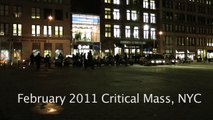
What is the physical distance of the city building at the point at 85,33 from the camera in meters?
79.7

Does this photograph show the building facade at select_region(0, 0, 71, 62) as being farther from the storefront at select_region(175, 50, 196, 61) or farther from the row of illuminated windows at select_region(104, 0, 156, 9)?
the storefront at select_region(175, 50, 196, 61)

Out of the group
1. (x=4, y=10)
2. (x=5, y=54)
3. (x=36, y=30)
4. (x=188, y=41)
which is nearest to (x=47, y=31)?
(x=36, y=30)

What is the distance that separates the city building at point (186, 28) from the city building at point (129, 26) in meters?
3.38

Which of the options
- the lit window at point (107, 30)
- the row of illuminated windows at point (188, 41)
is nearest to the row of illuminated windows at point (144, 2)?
the lit window at point (107, 30)

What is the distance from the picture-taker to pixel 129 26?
8981 centimetres

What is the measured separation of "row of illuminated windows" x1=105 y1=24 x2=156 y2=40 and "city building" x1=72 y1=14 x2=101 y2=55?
3444 mm

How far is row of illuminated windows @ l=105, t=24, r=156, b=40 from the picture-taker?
86.2m

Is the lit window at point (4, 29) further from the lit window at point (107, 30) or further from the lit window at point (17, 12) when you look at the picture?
the lit window at point (107, 30)

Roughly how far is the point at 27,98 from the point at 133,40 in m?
76.9

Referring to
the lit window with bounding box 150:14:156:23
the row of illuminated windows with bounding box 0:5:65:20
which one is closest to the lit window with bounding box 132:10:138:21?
→ the lit window with bounding box 150:14:156:23

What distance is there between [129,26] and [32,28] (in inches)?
1008

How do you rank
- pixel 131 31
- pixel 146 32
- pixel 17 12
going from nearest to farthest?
pixel 17 12 < pixel 131 31 < pixel 146 32

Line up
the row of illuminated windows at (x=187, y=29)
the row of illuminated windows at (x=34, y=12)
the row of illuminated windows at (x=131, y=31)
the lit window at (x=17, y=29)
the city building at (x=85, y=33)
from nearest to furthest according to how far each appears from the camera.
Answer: the row of illuminated windows at (x=34, y=12)
the lit window at (x=17, y=29)
the city building at (x=85, y=33)
the row of illuminated windows at (x=131, y=31)
the row of illuminated windows at (x=187, y=29)

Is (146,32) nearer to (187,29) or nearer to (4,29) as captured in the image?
(187,29)
